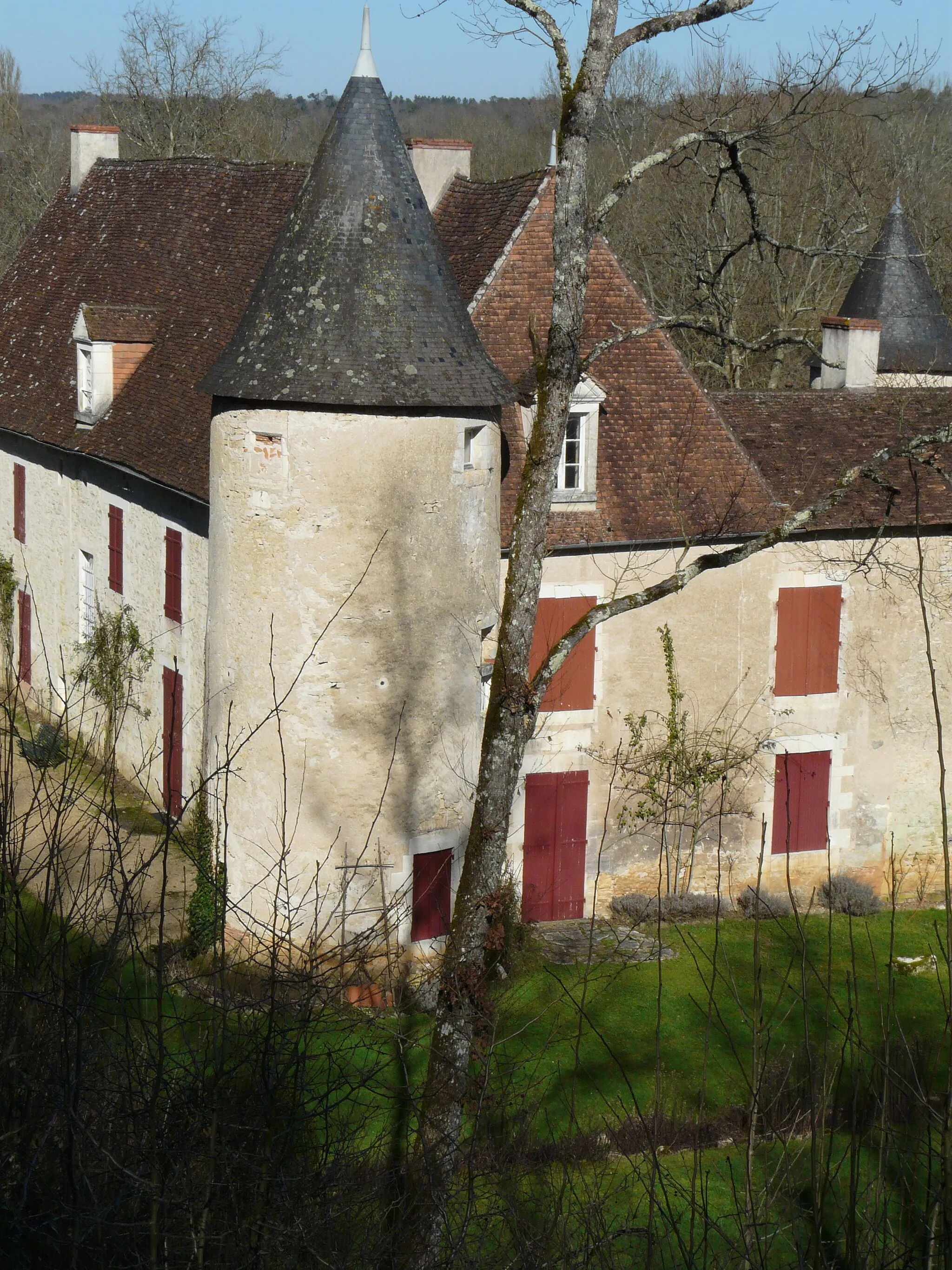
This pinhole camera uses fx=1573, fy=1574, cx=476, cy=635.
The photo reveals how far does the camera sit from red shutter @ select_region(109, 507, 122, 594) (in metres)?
19.8

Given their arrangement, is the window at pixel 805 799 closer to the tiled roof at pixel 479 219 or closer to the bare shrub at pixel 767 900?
the bare shrub at pixel 767 900

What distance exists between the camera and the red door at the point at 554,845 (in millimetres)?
17031

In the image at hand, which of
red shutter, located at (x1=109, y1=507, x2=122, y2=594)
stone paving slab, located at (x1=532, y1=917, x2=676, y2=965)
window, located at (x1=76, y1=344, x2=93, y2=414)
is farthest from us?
window, located at (x1=76, y1=344, x2=93, y2=414)

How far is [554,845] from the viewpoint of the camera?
1719 centimetres

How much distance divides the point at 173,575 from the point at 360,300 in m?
5.85

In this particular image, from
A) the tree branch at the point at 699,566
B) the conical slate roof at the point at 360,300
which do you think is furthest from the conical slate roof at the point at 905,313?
the tree branch at the point at 699,566

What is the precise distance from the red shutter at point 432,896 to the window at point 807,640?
496 centimetres

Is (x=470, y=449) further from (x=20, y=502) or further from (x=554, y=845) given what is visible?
(x=20, y=502)

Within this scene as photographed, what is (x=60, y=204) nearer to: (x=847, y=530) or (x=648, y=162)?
(x=847, y=530)

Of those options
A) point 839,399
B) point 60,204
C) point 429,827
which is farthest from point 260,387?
point 60,204

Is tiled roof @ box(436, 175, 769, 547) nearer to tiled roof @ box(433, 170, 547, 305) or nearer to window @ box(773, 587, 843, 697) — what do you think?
tiled roof @ box(433, 170, 547, 305)

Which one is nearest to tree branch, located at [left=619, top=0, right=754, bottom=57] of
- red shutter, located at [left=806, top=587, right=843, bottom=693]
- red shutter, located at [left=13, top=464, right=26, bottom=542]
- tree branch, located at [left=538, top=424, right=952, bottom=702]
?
tree branch, located at [left=538, top=424, right=952, bottom=702]

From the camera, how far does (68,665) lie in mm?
20844

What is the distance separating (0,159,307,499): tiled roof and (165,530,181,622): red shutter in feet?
2.78
